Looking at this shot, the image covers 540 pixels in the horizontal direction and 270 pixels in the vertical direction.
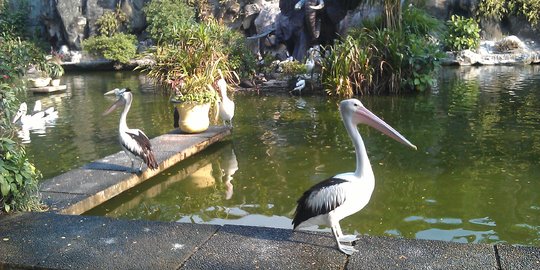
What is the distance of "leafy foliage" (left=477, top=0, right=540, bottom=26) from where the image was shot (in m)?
21.2

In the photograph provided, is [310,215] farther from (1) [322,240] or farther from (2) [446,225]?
(2) [446,225]

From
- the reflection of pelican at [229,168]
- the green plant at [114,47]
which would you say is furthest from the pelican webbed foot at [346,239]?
the green plant at [114,47]

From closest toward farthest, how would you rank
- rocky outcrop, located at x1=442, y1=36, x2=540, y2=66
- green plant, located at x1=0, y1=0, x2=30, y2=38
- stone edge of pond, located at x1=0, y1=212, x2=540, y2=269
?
stone edge of pond, located at x1=0, y1=212, x2=540, y2=269 → rocky outcrop, located at x1=442, y1=36, x2=540, y2=66 → green plant, located at x1=0, y1=0, x2=30, y2=38

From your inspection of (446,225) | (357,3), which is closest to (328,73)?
(357,3)

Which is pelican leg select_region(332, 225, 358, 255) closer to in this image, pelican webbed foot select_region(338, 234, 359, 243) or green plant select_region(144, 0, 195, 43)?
pelican webbed foot select_region(338, 234, 359, 243)

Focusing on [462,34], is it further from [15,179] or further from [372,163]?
[15,179]

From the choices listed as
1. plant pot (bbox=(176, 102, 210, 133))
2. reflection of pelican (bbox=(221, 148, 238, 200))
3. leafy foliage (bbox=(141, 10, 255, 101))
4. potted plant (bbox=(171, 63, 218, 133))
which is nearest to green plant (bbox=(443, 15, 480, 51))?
leafy foliage (bbox=(141, 10, 255, 101))

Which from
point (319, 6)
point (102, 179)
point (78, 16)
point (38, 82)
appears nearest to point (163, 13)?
point (78, 16)

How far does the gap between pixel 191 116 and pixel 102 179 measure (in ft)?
8.58

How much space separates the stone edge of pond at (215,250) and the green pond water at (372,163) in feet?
3.54

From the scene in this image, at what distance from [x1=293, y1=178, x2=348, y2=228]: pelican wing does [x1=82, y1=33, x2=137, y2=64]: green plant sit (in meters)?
20.5

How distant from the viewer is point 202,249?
386cm

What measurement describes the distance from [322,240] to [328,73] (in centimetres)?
946

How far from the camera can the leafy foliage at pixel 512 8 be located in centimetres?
2116
